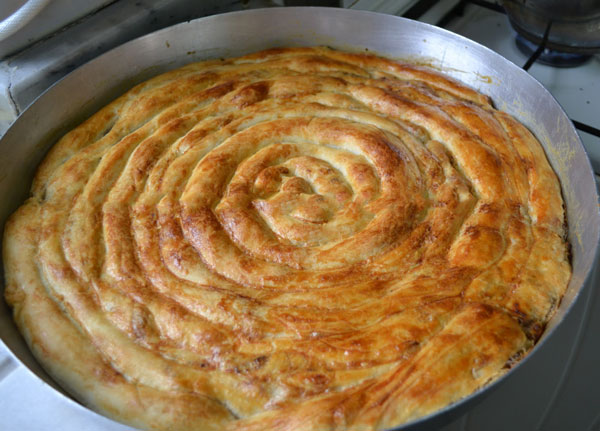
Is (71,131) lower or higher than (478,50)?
higher

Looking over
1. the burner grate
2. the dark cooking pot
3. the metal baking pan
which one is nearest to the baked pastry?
the metal baking pan

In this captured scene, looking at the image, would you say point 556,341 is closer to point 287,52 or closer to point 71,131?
point 287,52

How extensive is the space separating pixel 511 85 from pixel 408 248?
74 cm

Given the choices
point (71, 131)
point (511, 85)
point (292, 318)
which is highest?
point (71, 131)

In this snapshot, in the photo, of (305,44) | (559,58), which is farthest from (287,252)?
(559,58)

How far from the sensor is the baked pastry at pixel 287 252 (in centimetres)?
122

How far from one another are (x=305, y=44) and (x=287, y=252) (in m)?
1.01

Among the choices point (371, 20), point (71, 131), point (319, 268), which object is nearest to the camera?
point (319, 268)

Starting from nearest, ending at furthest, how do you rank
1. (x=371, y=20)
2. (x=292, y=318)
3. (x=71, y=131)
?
(x=292, y=318)
(x=71, y=131)
(x=371, y=20)

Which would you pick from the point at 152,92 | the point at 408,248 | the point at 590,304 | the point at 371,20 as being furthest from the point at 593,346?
the point at 152,92

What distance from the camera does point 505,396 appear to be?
1.34 m

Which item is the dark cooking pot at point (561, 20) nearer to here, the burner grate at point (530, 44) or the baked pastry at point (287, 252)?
the burner grate at point (530, 44)

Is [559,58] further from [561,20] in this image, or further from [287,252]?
[287,252]

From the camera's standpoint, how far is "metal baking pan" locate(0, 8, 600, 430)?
1.51 metres
